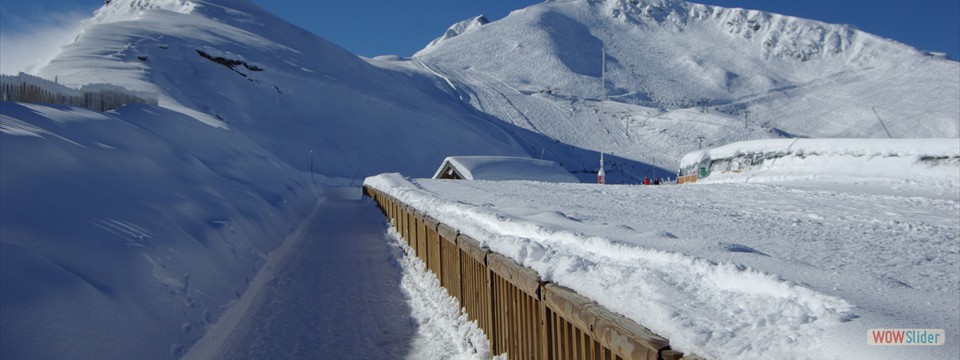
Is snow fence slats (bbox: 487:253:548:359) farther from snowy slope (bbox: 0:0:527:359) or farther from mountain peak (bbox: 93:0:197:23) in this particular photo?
mountain peak (bbox: 93:0:197:23)

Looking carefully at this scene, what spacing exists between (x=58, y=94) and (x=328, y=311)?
34.6 ft

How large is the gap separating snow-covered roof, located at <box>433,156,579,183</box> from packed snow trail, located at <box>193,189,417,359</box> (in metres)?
22.6

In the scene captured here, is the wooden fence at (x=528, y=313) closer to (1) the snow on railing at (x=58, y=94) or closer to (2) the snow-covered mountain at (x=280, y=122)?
(2) the snow-covered mountain at (x=280, y=122)

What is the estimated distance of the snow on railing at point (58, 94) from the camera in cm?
1236

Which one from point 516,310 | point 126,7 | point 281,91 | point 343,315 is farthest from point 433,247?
point 126,7

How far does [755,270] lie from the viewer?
3520 millimetres

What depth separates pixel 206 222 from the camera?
9719 millimetres

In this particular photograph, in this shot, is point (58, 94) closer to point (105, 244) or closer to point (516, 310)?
point (105, 244)

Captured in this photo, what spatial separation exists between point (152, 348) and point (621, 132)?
110 meters

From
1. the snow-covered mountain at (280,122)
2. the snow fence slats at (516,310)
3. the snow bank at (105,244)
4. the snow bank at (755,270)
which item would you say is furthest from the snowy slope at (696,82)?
the snow fence slats at (516,310)

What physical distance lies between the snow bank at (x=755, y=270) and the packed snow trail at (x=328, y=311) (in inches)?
59.8

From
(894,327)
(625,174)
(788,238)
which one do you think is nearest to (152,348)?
(894,327)

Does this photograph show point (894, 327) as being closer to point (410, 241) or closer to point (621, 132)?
point (410, 241)

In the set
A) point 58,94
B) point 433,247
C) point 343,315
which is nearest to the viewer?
point 343,315
